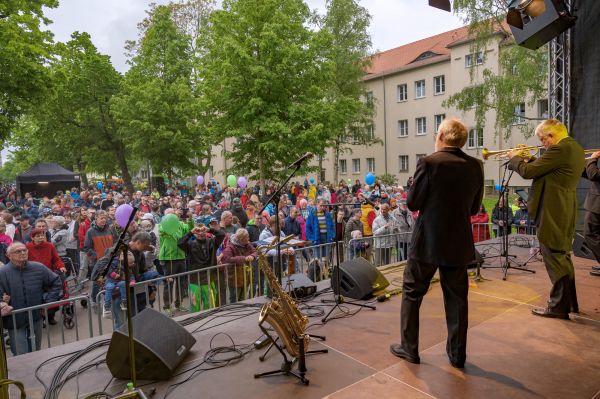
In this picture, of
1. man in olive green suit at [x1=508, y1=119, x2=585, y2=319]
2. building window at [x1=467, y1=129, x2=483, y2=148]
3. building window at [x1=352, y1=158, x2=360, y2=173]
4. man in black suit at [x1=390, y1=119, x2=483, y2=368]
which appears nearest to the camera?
man in black suit at [x1=390, y1=119, x2=483, y2=368]

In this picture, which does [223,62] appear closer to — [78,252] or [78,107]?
[78,252]

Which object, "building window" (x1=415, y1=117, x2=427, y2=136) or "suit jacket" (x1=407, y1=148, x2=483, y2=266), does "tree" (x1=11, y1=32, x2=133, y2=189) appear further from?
"suit jacket" (x1=407, y1=148, x2=483, y2=266)

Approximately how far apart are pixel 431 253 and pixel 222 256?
4.08 meters

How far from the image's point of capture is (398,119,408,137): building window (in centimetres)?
3525

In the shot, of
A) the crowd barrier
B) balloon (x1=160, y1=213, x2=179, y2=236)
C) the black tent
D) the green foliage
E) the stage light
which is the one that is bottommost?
the crowd barrier

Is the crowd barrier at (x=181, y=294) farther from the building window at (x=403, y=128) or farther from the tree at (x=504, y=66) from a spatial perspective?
the building window at (x=403, y=128)

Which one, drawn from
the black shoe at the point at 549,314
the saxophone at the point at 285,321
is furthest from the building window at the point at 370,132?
the saxophone at the point at 285,321

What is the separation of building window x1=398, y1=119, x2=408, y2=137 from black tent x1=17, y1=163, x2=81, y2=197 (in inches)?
990

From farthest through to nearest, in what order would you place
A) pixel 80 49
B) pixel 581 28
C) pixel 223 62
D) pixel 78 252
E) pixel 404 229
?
1. pixel 80 49
2. pixel 223 62
3. pixel 78 252
4. pixel 404 229
5. pixel 581 28

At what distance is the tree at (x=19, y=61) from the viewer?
51.6 ft

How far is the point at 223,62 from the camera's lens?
57.1 ft

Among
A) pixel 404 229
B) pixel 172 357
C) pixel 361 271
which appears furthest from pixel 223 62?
pixel 172 357

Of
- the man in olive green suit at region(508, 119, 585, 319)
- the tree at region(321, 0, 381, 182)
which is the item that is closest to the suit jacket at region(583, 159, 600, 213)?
the man in olive green suit at region(508, 119, 585, 319)

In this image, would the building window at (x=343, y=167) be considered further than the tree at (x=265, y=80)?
Yes
